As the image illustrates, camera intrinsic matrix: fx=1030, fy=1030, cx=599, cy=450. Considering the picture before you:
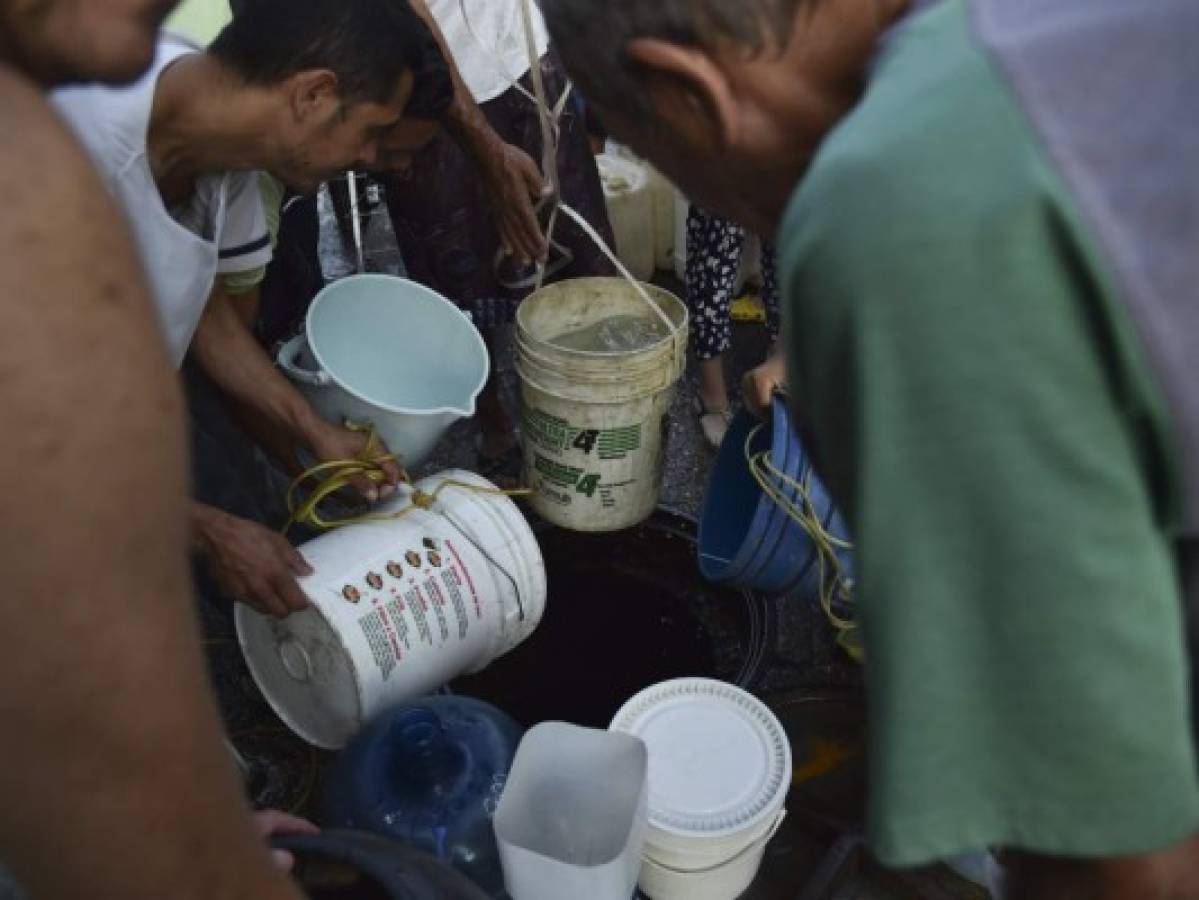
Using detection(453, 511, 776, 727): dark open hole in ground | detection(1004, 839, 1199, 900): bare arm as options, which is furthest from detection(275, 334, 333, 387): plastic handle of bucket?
detection(1004, 839, 1199, 900): bare arm

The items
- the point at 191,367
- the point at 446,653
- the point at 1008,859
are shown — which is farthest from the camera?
the point at 191,367

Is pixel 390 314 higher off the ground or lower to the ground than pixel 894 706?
lower

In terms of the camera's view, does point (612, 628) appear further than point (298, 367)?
Yes

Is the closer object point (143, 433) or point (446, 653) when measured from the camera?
point (143, 433)

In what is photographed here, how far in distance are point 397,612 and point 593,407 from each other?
0.69 metres

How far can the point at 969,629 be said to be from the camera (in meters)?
0.79

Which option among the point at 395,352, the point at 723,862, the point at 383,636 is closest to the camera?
the point at 723,862

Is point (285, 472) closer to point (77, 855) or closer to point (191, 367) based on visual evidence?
point (191, 367)

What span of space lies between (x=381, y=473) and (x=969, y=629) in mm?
1710

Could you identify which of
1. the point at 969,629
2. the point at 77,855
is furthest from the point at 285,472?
the point at 969,629

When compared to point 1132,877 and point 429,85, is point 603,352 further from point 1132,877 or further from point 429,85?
point 1132,877

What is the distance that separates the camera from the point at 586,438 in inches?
100

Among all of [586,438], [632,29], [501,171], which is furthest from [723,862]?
[501,171]

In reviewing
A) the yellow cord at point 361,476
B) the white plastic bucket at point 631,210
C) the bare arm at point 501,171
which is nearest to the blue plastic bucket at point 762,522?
the yellow cord at point 361,476
